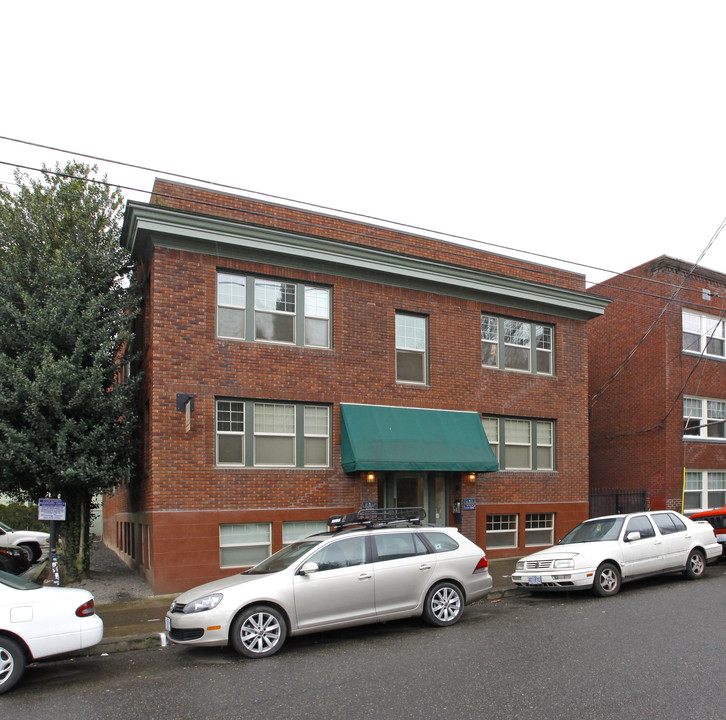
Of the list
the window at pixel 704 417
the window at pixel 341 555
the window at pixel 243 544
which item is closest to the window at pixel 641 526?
the window at pixel 341 555

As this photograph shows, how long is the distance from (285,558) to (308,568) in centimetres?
75

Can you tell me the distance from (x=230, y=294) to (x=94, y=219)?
3.13 meters

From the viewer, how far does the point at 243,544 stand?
14.5 meters

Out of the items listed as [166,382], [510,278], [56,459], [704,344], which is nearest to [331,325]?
[166,382]

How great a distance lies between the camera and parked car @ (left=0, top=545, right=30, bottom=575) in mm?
17234

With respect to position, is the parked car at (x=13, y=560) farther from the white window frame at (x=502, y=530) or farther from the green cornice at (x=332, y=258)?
the white window frame at (x=502, y=530)

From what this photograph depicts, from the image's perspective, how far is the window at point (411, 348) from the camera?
17078mm

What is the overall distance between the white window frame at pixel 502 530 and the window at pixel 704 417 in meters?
7.37

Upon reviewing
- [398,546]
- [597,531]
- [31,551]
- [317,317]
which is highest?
[317,317]

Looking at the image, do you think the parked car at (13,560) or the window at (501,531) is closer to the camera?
the parked car at (13,560)

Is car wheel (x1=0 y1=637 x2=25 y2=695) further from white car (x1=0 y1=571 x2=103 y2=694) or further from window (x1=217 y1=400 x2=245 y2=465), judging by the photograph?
window (x1=217 y1=400 x2=245 y2=465)

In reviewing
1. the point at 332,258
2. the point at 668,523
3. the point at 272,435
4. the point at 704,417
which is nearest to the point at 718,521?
the point at 668,523

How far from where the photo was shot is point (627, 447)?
75.5 feet

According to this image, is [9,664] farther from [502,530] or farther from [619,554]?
[502,530]
